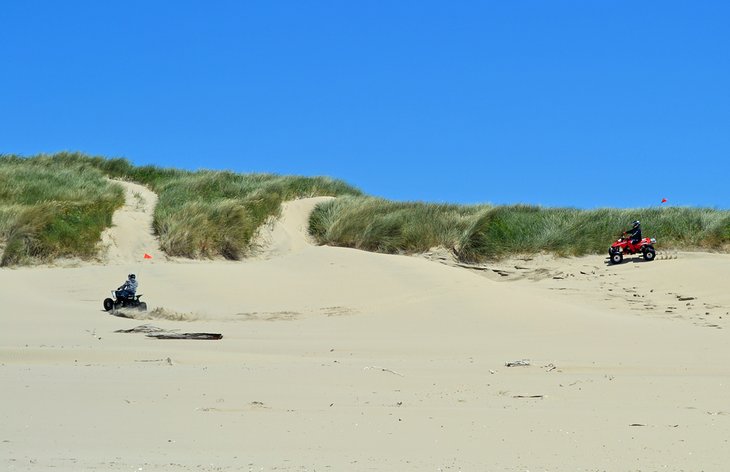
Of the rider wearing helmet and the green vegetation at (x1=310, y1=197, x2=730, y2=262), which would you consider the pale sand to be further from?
the green vegetation at (x1=310, y1=197, x2=730, y2=262)

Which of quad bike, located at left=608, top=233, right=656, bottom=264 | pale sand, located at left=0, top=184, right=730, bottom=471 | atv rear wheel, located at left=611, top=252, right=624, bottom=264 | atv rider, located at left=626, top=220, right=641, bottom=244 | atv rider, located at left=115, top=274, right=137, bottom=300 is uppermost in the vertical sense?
atv rider, located at left=626, top=220, right=641, bottom=244

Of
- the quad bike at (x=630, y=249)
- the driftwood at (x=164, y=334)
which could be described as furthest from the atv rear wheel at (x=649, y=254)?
the driftwood at (x=164, y=334)

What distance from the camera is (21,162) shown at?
26.5 m

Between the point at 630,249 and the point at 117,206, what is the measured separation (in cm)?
1024

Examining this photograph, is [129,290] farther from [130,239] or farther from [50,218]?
[50,218]

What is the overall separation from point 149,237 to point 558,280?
781 centimetres

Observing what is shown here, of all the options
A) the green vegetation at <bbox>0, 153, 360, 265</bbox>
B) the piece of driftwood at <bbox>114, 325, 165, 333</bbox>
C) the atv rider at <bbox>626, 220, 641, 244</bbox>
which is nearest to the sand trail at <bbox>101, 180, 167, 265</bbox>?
the green vegetation at <bbox>0, 153, 360, 265</bbox>

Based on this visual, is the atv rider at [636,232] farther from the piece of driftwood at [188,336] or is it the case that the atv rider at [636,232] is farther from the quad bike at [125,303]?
the piece of driftwood at [188,336]

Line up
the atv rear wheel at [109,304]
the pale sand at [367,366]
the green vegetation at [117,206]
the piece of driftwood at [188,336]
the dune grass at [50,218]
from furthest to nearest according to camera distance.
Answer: the green vegetation at [117,206], the dune grass at [50,218], the atv rear wheel at [109,304], the piece of driftwood at [188,336], the pale sand at [367,366]

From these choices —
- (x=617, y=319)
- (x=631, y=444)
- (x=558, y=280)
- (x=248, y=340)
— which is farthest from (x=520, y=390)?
(x=558, y=280)

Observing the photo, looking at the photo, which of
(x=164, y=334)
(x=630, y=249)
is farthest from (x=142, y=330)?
(x=630, y=249)

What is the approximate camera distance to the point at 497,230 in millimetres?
18844

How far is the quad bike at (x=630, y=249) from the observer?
674 inches

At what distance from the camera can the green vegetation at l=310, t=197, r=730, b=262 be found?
60.6 ft
